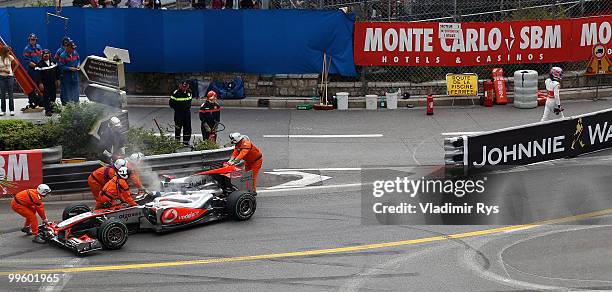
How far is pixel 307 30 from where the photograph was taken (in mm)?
26906

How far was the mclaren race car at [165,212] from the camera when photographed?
1487 cm

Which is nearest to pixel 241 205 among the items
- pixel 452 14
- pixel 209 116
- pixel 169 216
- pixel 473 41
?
pixel 169 216

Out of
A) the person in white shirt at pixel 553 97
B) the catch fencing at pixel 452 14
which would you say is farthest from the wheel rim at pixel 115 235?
the catch fencing at pixel 452 14

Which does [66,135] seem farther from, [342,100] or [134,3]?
[134,3]

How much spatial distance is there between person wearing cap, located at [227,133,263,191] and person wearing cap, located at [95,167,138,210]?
245 centimetres

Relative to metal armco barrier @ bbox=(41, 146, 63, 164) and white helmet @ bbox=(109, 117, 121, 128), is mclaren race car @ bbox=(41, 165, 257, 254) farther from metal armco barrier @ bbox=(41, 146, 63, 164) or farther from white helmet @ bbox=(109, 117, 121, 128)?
white helmet @ bbox=(109, 117, 121, 128)

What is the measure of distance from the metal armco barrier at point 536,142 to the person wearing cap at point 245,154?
3918mm

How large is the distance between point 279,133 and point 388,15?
6168 millimetres

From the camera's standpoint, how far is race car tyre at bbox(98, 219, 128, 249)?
14734 millimetres

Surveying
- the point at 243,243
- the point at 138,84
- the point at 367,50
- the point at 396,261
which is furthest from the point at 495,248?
the point at 138,84

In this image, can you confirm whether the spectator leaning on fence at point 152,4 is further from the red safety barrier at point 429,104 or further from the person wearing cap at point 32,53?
the red safety barrier at point 429,104

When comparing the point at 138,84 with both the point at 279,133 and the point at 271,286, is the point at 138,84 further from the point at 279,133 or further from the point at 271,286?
the point at 271,286

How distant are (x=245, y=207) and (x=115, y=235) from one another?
2581 mm

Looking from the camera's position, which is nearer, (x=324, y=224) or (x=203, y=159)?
(x=324, y=224)
